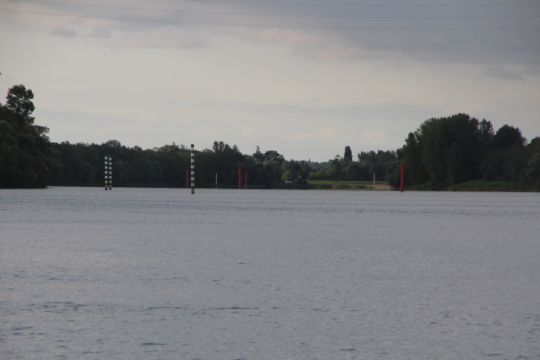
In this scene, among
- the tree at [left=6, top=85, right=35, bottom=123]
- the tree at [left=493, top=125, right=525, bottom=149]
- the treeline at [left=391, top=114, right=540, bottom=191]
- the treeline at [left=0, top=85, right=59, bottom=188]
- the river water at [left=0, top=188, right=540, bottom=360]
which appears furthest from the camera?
the tree at [left=493, top=125, right=525, bottom=149]

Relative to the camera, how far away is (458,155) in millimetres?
170625

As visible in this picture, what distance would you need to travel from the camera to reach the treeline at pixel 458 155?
6594 inches

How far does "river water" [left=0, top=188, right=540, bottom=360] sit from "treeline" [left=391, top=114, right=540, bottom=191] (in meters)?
144

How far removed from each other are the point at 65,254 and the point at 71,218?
1893cm

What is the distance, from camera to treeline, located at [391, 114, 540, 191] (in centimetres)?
16750

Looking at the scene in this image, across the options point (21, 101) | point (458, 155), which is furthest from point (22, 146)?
point (458, 155)

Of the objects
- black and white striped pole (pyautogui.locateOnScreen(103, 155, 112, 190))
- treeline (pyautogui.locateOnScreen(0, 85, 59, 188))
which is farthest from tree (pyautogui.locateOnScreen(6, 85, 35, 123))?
black and white striped pole (pyautogui.locateOnScreen(103, 155, 112, 190))

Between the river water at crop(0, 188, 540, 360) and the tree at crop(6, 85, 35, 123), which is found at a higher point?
the tree at crop(6, 85, 35, 123)

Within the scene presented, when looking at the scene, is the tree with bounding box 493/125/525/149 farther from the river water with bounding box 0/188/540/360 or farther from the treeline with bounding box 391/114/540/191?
the river water with bounding box 0/188/540/360

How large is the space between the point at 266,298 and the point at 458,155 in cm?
15982

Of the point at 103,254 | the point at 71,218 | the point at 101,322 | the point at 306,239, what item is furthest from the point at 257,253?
the point at 71,218

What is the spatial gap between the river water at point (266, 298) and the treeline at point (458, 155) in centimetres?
14440

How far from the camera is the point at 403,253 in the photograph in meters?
23.5

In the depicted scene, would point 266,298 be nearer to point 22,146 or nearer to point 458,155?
point 22,146
